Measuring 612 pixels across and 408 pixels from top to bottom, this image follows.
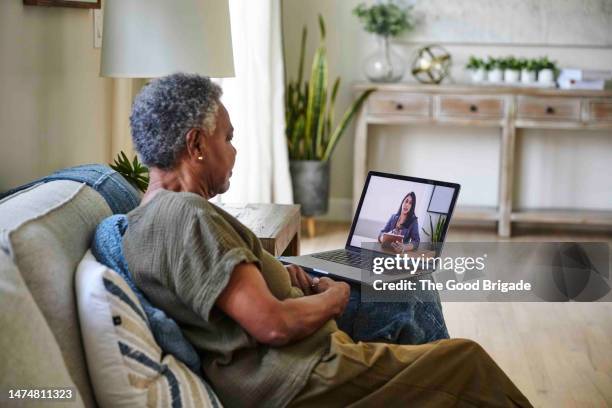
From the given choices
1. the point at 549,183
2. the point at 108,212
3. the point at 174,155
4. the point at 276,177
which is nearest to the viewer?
the point at 174,155

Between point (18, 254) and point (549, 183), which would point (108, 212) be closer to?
point (18, 254)

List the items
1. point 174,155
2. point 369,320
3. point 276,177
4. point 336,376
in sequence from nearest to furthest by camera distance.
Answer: point 336,376 < point 174,155 < point 369,320 < point 276,177

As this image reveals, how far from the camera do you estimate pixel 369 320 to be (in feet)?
7.18

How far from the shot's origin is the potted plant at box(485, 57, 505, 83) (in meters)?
5.43

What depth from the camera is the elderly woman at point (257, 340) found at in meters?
1.62

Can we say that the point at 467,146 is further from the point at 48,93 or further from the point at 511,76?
the point at 48,93

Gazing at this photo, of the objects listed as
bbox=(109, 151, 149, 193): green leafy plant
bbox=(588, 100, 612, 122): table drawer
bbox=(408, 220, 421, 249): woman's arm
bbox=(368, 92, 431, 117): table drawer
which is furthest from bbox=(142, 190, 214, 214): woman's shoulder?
bbox=(588, 100, 612, 122): table drawer

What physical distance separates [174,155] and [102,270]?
1.35 feet

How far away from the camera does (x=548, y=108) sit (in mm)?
5234

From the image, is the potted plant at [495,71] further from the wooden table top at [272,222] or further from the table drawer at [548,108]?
the wooden table top at [272,222]

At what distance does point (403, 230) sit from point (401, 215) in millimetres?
44

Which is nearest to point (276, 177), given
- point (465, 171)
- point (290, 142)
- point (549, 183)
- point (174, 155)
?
point (290, 142)

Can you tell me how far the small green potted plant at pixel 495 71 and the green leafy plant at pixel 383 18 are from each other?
59 centimetres

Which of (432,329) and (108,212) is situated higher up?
(108,212)
